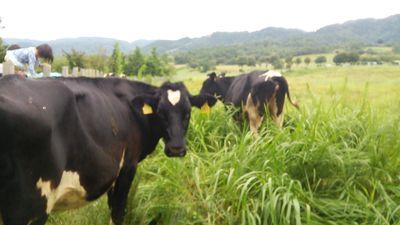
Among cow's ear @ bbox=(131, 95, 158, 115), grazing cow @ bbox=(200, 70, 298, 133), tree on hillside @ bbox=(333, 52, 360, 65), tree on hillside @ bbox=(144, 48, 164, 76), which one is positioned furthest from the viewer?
tree on hillside @ bbox=(333, 52, 360, 65)

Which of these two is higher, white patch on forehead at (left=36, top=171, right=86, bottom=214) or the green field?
white patch on forehead at (left=36, top=171, right=86, bottom=214)

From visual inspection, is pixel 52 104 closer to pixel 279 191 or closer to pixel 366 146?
pixel 279 191

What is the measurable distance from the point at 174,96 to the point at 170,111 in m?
0.17

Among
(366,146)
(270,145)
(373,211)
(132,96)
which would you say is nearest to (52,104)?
(132,96)

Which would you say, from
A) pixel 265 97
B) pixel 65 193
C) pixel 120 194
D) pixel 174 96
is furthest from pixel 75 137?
pixel 265 97

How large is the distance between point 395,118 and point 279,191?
2154 millimetres

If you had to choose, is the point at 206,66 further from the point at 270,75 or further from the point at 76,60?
the point at 270,75

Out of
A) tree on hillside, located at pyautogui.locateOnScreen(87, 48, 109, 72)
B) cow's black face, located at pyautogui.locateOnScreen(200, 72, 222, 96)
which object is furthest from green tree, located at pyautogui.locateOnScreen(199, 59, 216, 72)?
cow's black face, located at pyautogui.locateOnScreen(200, 72, 222, 96)

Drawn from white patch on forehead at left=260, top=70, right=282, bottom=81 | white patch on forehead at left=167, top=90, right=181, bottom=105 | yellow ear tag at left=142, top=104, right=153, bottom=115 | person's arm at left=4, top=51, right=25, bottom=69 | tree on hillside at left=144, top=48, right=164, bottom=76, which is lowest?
tree on hillside at left=144, top=48, right=164, bottom=76

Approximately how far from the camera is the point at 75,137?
2.90 meters

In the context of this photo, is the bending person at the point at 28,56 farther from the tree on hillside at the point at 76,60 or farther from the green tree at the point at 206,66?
the green tree at the point at 206,66

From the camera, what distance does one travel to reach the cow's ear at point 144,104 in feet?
13.4

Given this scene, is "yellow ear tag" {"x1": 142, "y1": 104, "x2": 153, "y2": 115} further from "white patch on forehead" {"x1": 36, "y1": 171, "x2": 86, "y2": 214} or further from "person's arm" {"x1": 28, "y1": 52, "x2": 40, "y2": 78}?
"person's arm" {"x1": 28, "y1": 52, "x2": 40, "y2": 78}

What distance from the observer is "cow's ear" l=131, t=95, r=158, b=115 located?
4.10 metres
